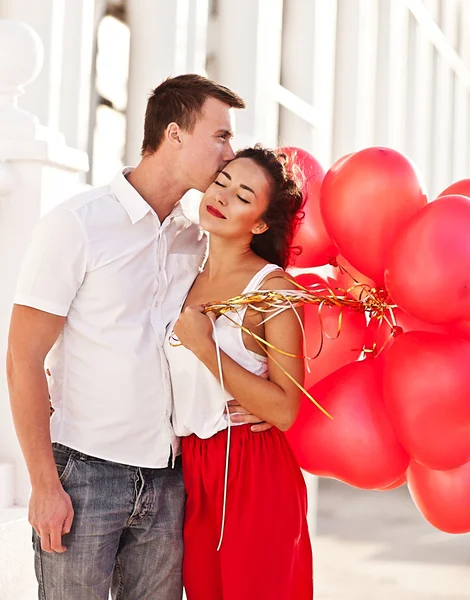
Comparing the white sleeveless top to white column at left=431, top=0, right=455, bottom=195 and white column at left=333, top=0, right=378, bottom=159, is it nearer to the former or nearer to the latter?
white column at left=333, top=0, right=378, bottom=159

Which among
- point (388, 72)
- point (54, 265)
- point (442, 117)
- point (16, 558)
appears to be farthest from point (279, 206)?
point (442, 117)

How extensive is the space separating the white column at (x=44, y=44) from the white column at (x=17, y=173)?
30 cm

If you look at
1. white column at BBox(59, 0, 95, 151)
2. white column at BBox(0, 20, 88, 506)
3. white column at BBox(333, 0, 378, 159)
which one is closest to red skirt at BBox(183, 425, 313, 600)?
white column at BBox(0, 20, 88, 506)

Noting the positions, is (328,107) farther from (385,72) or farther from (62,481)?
(62,481)

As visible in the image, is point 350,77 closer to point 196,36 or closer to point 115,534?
point 196,36

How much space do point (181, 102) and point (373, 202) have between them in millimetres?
479

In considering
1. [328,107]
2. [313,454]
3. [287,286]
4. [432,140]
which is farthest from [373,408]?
[432,140]

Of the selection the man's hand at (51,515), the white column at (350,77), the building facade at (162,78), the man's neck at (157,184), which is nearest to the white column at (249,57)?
the building facade at (162,78)

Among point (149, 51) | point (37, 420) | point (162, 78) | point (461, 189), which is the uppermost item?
point (149, 51)

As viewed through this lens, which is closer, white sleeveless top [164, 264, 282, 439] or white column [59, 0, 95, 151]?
white sleeveless top [164, 264, 282, 439]

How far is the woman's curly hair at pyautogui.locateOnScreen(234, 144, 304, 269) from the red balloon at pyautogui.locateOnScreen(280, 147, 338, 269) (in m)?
0.02

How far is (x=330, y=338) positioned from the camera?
2.08 m

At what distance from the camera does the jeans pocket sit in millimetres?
1890

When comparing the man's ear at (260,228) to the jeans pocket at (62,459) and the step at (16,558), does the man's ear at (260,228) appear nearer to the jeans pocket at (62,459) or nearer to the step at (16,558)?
the jeans pocket at (62,459)
